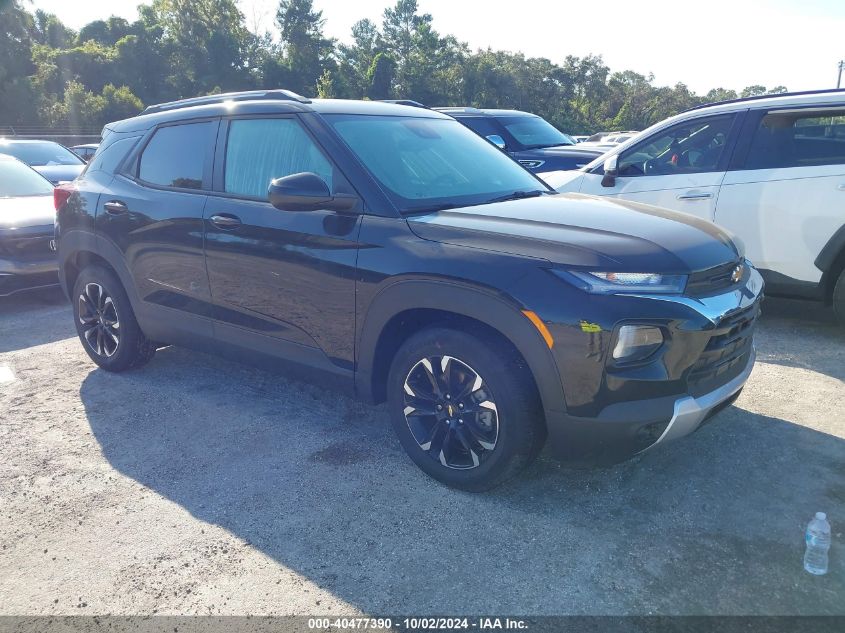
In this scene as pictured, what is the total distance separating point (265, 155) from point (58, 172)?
30.5 ft

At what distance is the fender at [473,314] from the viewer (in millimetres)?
2760

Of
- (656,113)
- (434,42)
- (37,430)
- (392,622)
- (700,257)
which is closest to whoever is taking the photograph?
(392,622)

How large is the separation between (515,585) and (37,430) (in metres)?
3.10

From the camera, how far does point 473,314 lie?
2.91m

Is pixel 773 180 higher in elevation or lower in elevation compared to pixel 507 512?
higher

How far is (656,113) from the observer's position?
5744 cm

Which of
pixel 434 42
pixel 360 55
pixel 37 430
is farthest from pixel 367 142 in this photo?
pixel 360 55

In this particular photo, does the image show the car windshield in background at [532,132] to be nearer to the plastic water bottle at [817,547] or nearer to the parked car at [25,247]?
the parked car at [25,247]

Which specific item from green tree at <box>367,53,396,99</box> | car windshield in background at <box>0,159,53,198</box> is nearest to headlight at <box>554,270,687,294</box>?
car windshield in background at <box>0,159,53,198</box>

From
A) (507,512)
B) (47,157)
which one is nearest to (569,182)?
(507,512)

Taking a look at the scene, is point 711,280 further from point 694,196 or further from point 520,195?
point 694,196

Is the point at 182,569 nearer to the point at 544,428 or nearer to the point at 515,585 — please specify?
the point at 515,585

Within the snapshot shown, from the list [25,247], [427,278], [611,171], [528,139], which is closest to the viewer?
[427,278]

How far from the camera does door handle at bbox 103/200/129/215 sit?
14.7ft
